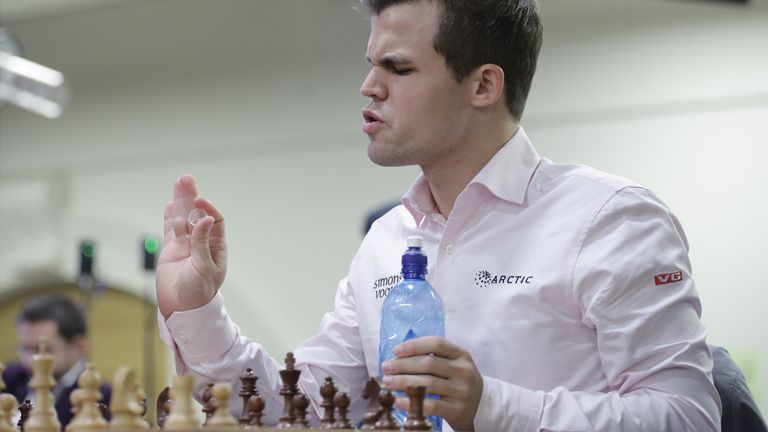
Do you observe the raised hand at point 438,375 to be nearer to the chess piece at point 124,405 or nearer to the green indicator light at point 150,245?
the chess piece at point 124,405

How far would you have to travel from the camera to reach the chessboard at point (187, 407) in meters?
1.28

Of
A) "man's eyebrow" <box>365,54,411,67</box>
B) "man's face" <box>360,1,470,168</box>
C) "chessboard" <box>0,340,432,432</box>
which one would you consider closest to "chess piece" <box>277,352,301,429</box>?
"chessboard" <box>0,340,432,432</box>

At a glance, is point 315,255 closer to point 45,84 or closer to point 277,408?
point 45,84

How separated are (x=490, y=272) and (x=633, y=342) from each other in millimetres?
291

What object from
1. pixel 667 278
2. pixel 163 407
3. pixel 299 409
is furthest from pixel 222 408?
pixel 667 278

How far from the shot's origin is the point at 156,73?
6562 mm

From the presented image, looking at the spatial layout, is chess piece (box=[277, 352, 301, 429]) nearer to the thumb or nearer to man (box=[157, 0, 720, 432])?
man (box=[157, 0, 720, 432])

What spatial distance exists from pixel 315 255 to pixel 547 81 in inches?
64.1

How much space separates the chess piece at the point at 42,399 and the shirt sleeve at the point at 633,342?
573 millimetres

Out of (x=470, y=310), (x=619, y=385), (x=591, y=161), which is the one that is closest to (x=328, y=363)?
(x=470, y=310)

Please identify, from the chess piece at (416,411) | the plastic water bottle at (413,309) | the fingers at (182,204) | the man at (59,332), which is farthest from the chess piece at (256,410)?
the man at (59,332)

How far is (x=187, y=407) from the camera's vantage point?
1.28 m

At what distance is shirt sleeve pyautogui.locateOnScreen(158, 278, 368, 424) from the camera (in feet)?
6.08

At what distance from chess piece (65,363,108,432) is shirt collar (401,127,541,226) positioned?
805 mm
